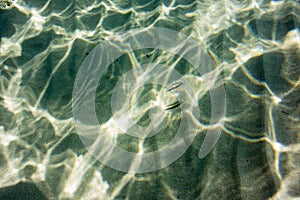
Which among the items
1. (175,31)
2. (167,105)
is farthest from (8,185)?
(175,31)

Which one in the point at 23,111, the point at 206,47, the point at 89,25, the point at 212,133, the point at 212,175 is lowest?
the point at 212,175

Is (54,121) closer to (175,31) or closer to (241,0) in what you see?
(175,31)

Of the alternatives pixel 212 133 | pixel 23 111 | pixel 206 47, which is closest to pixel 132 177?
pixel 212 133

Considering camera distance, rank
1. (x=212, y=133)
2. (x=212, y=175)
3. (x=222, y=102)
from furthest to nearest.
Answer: (x=222, y=102)
(x=212, y=133)
(x=212, y=175)

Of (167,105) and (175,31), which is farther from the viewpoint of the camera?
(175,31)

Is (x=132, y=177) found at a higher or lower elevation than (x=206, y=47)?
lower

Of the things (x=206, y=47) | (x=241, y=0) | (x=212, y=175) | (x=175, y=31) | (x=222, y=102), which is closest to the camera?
(x=212, y=175)
